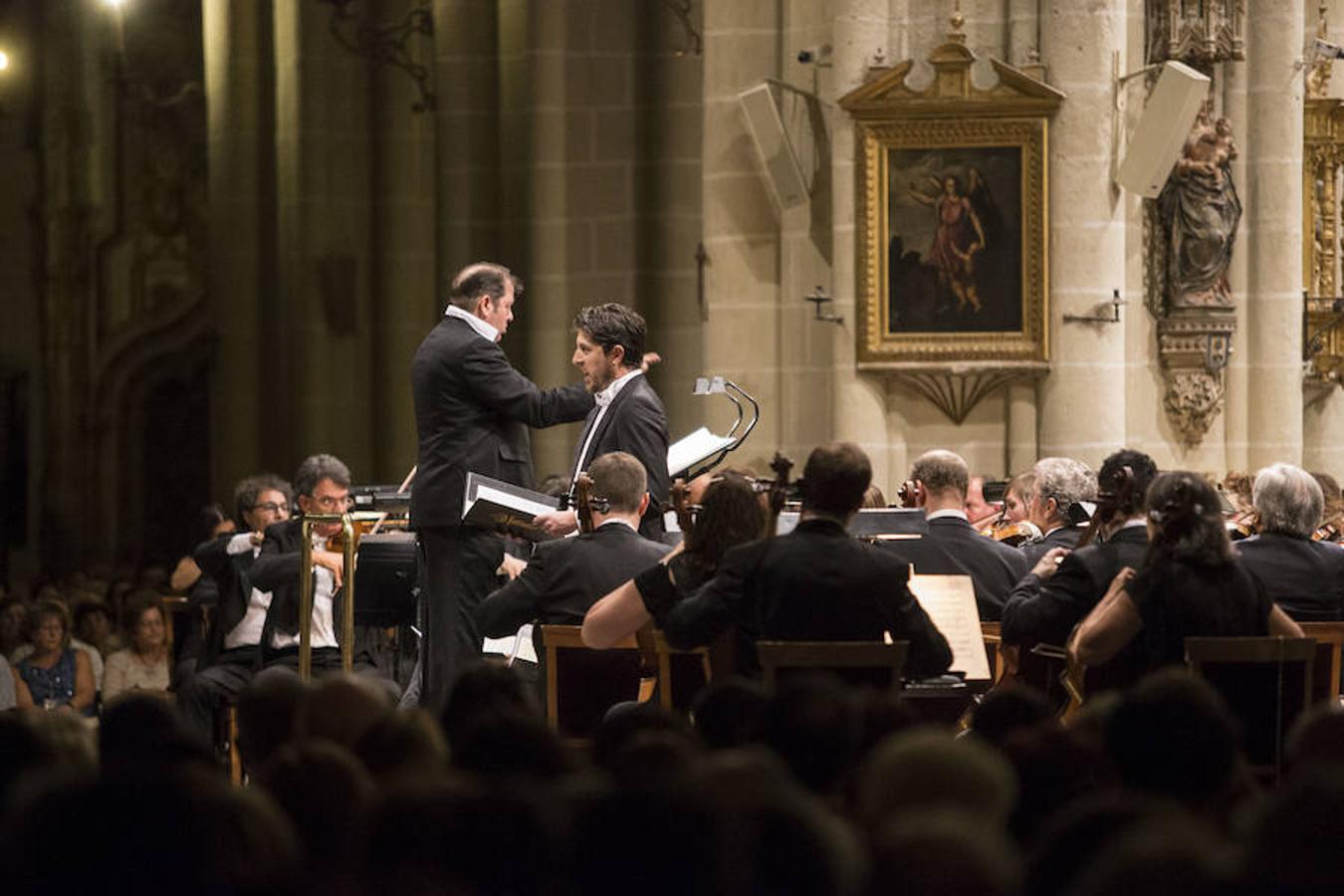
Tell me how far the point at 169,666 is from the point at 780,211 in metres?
4.32

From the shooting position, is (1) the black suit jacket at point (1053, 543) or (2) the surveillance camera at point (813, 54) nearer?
(1) the black suit jacket at point (1053, 543)

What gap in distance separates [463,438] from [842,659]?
10.4 feet

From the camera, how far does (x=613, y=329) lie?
31.0 ft

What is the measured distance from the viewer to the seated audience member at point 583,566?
8281 mm

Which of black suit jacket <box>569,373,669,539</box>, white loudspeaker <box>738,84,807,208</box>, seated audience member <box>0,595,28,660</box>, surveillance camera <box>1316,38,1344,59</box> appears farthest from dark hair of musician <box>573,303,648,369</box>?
surveillance camera <box>1316,38,1344,59</box>

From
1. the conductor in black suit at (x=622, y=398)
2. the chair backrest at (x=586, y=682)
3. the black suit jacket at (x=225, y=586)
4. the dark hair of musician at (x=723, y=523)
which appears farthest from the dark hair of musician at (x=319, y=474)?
the dark hair of musician at (x=723, y=523)

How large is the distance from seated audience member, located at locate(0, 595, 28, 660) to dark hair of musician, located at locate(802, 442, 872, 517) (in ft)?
26.2

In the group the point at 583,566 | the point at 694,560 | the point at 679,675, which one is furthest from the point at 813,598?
the point at 583,566

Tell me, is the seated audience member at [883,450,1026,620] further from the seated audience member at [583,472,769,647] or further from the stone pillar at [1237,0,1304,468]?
the stone pillar at [1237,0,1304,468]

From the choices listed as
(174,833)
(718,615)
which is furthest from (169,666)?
(174,833)

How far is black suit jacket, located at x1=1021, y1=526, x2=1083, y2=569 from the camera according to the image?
8906mm

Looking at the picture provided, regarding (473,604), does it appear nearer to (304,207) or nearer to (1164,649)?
(1164,649)

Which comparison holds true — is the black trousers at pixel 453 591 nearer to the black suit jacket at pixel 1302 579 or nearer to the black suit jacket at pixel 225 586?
the black suit jacket at pixel 225 586

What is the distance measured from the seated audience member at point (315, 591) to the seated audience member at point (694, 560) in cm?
319
